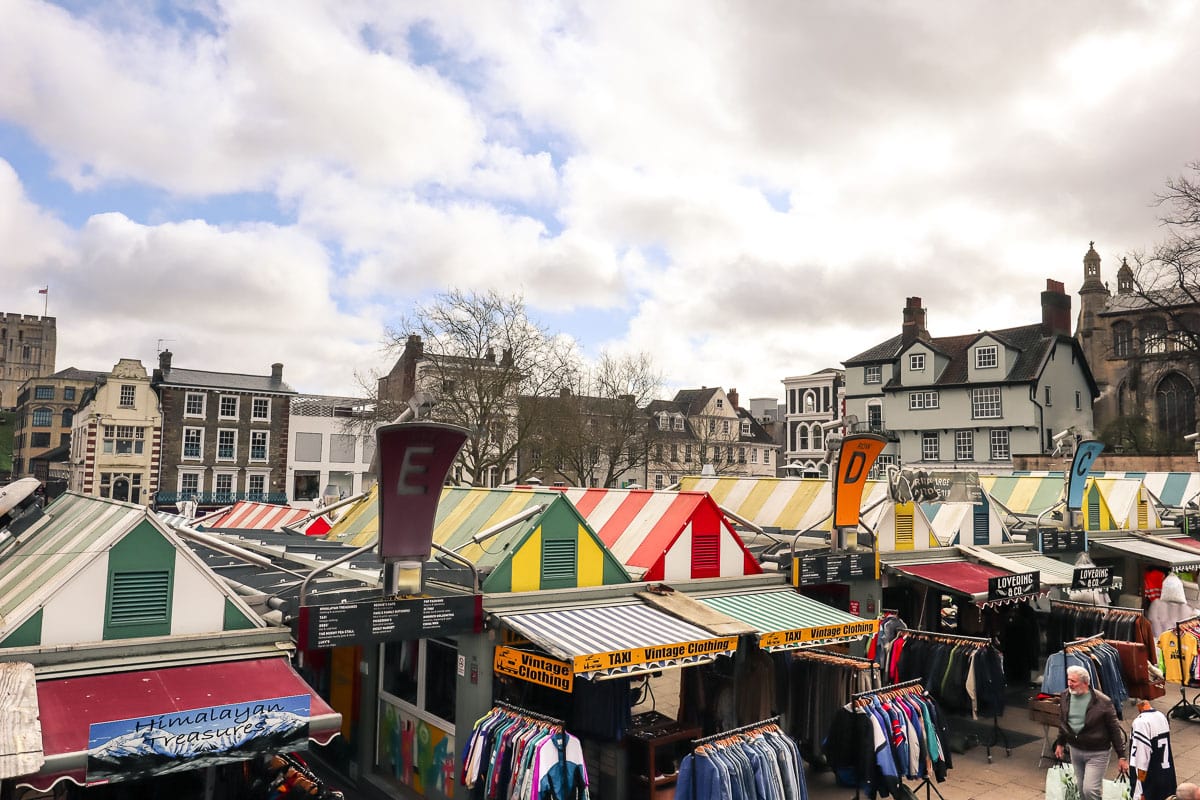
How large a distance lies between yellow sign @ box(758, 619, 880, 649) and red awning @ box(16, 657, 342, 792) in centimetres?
481

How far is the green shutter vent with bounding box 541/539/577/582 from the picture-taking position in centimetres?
984

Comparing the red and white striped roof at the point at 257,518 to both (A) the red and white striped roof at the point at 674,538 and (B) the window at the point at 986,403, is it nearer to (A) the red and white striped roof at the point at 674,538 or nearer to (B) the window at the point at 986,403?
(A) the red and white striped roof at the point at 674,538

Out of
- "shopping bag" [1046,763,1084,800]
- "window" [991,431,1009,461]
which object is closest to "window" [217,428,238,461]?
"window" [991,431,1009,461]

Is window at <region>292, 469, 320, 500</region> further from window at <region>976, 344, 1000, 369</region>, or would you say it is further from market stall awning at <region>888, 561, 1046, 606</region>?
market stall awning at <region>888, 561, 1046, 606</region>

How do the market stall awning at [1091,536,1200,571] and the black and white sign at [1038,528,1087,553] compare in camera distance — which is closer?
the black and white sign at [1038,528,1087,553]

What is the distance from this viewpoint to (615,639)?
8500 millimetres

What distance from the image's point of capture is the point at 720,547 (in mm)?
11648

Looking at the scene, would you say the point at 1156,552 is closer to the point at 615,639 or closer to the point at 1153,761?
the point at 1153,761

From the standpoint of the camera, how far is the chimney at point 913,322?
5316 cm

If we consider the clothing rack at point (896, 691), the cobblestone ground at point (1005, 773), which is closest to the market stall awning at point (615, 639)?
the clothing rack at point (896, 691)

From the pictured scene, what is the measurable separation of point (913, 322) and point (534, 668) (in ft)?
164

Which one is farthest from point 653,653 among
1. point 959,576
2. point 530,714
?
point 959,576

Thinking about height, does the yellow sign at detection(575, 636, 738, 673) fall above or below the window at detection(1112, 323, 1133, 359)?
below

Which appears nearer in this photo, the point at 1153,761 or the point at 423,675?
the point at 1153,761
